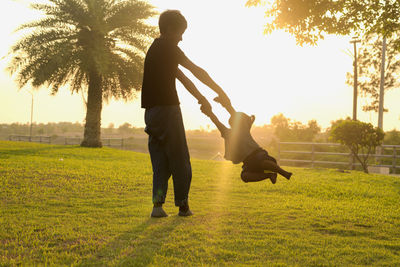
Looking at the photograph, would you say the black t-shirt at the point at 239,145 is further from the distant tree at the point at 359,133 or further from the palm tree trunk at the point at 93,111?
the palm tree trunk at the point at 93,111

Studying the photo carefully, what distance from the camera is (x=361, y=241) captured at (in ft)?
12.3

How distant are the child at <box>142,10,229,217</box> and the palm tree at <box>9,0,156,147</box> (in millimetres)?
15516

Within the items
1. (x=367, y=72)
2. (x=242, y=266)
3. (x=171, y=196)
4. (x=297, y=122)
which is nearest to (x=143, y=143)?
(x=297, y=122)

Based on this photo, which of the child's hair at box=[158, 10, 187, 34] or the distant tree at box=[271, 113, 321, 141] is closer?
the child's hair at box=[158, 10, 187, 34]

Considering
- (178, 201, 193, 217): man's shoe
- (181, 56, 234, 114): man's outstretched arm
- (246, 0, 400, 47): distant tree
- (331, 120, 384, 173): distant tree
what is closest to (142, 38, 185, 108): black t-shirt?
(181, 56, 234, 114): man's outstretched arm

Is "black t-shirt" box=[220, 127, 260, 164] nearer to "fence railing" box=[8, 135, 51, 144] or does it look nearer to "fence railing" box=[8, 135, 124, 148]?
"fence railing" box=[8, 135, 124, 148]

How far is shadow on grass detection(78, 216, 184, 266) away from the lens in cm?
282

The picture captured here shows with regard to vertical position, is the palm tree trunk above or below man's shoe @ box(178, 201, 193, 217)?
above

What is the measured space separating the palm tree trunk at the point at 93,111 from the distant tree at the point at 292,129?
26.0 m

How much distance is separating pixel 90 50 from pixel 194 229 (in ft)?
58.7

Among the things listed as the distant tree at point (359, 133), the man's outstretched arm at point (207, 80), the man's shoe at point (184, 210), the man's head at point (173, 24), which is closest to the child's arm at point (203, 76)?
the man's outstretched arm at point (207, 80)

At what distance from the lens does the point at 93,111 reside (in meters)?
22.0

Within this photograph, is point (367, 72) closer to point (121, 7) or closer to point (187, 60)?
point (121, 7)

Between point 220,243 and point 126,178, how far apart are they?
5803mm
